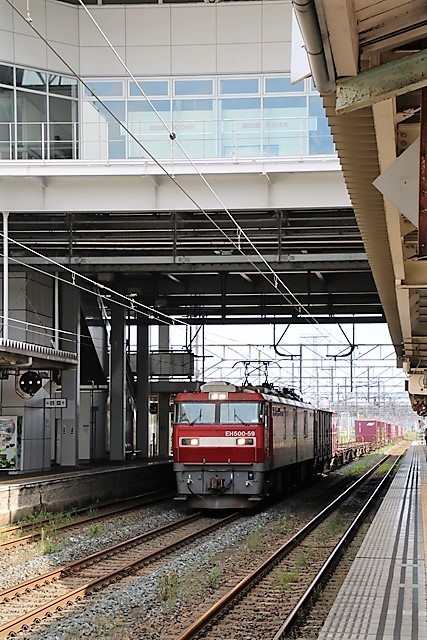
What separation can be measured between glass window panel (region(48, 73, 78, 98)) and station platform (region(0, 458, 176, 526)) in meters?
10.1

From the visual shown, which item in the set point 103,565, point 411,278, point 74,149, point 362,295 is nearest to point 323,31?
point 411,278

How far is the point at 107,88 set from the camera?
960 inches

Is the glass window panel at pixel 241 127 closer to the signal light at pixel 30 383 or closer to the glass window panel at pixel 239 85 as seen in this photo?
the glass window panel at pixel 239 85

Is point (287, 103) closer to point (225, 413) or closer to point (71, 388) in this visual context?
point (225, 413)

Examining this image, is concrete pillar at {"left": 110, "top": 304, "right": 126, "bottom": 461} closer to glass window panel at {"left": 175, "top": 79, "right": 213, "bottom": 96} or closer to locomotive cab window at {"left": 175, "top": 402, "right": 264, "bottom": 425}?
glass window panel at {"left": 175, "top": 79, "right": 213, "bottom": 96}

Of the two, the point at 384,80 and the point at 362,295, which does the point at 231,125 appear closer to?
the point at 362,295

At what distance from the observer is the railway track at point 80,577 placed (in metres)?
9.98

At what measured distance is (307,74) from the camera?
17.0ft

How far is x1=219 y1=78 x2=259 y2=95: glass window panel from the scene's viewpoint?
23.8m

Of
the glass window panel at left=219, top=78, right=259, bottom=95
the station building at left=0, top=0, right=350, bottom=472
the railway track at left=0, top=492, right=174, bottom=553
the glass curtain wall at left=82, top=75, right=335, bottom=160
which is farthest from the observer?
the glass window panel at left=219, top=78, right=259, bottom=95

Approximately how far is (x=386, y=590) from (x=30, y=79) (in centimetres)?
1901

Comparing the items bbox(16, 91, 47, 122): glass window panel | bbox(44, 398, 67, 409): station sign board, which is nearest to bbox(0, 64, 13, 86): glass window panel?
bbox(16, 91, 47, 122): glass window panel

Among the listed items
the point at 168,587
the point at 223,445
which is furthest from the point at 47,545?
the point at 223,445

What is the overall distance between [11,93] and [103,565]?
14945mm
